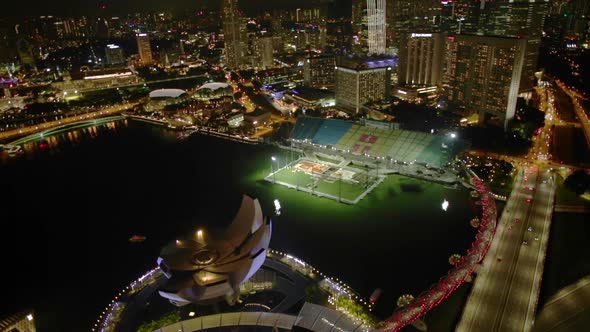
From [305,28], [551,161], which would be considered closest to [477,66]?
[551,161]

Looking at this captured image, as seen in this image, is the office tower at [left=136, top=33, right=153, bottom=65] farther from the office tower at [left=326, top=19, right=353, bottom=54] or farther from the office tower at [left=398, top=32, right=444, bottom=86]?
the office tower at [left=398, top=32, right=444, bottom=86]

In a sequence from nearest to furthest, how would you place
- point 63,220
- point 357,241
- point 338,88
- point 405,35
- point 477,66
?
point 357,241 → point 63,220 → point 477,66 → point 338,88 → point 405,35

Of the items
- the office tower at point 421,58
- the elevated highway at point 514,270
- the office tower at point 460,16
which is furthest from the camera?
the office tower at point 460,16

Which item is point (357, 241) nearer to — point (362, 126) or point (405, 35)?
point (362, 126)

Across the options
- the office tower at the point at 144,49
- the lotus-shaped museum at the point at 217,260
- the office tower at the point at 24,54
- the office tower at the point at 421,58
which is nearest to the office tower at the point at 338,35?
the office tower at the point at 421,58

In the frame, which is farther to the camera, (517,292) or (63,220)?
(63,220)

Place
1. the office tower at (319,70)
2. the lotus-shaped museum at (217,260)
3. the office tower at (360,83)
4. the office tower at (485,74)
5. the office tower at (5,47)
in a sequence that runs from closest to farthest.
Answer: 1. the lotus-shaped museum at (217,260)
2. the office tower at (485,74)
3. the office tower at (360,83)
4. the office tower at (319,70)
5. the office tower at (5,47)

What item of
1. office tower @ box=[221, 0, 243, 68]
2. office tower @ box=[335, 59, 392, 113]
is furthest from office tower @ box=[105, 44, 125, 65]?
office tower @ box=[335, 59, 392, 113]

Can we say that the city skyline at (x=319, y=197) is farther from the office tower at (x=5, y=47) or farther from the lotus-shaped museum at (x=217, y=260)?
the office tower at (x=5, y=47)
